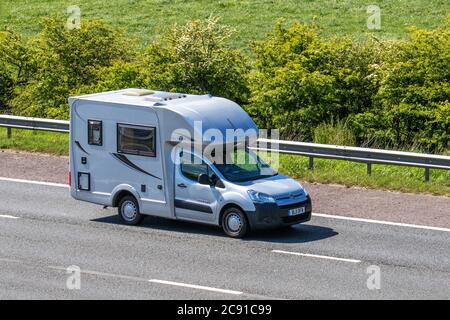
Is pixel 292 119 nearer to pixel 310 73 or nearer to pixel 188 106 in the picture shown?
pixel 310 73

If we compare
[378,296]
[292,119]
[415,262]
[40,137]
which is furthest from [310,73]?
[378,296]

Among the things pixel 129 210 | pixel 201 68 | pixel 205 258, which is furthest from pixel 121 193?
pixel 201 68

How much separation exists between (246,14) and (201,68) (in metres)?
15.9

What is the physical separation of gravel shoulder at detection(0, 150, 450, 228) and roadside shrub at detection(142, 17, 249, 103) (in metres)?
4.55

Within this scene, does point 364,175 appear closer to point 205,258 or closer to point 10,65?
point 205,258

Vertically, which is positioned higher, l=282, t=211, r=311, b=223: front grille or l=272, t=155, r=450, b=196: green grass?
l=272, t=155, r=450, b=196: green grass

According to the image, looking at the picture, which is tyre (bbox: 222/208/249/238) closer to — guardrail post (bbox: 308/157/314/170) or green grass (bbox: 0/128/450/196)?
green grass (bbox: 0/128/450/196)

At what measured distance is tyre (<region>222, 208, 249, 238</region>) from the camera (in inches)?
788

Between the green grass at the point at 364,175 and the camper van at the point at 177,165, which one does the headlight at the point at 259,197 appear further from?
the green grass at the point at 364,175

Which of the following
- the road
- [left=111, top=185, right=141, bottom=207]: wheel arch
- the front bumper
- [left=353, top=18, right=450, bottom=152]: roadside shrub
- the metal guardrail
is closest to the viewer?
the road

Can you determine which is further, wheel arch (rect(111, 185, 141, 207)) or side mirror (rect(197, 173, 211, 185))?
wheel arch (rect(111, 185, 141, 207))

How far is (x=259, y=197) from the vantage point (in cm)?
1989

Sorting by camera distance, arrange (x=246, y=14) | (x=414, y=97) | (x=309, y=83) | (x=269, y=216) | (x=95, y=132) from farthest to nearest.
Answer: (x=246, y=14) → (x=309, y=83) → (x=414, y=97) → (x=95, y=132) → (x=269, y=216)

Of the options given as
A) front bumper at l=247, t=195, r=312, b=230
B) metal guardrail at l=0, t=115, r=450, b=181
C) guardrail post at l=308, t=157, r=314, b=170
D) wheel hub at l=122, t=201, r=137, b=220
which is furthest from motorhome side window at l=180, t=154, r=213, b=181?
guardrail post at l=308, t=157, r=314, b=170
